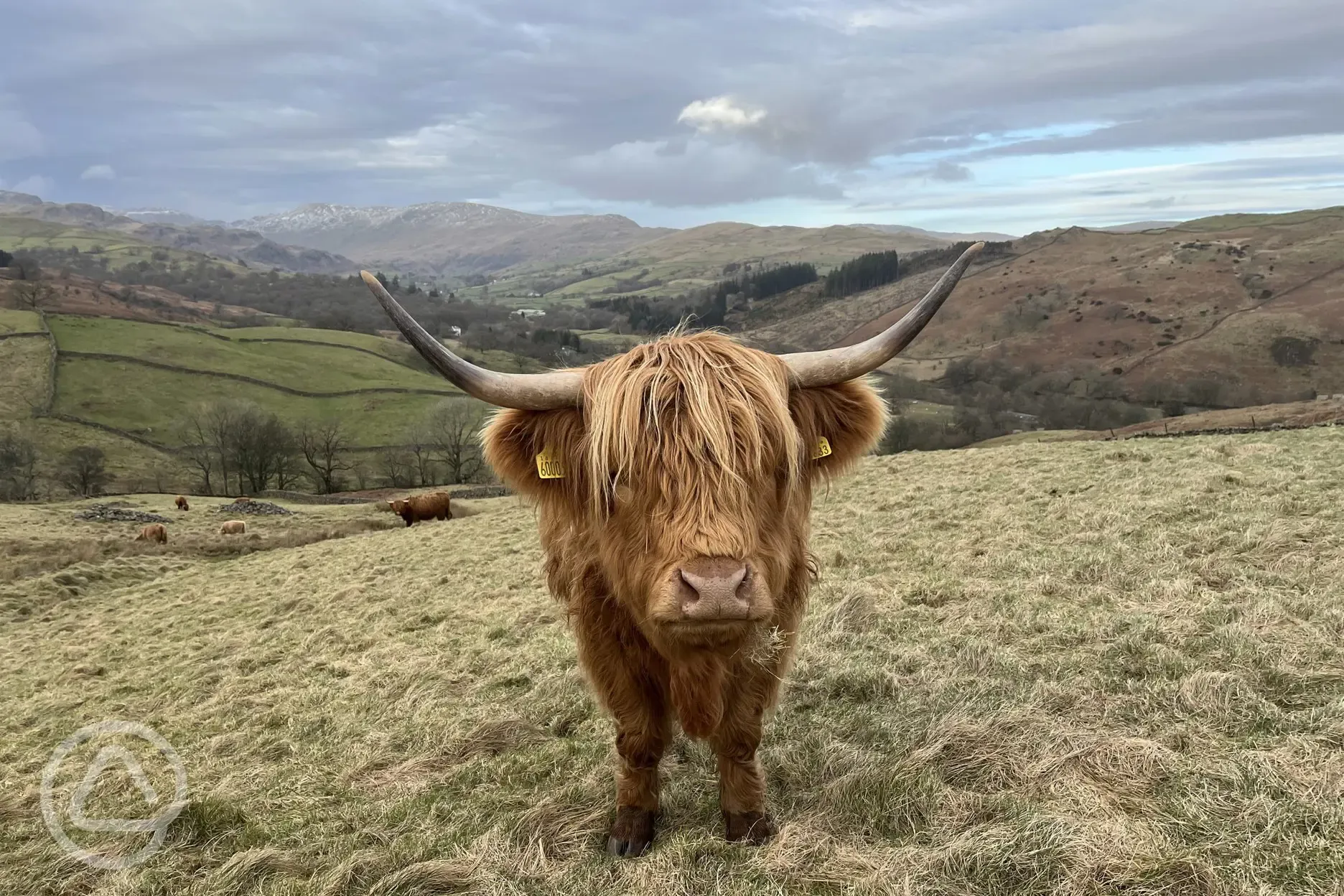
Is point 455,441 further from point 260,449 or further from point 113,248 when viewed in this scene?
point 113,248

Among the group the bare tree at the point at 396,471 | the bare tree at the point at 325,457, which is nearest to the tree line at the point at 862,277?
the bare tree at the point at 396,471

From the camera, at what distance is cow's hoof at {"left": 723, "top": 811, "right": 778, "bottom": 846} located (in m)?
3.22

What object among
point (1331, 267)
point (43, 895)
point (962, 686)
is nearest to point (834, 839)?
point (962, 686)

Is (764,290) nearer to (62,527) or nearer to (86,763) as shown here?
(62,527)

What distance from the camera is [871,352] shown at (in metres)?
3.10

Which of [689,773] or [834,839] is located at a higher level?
[834,839]

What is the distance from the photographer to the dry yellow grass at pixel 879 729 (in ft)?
8.99

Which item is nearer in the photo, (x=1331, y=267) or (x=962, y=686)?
(x=962, y=686)

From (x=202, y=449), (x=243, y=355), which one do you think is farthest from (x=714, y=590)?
(x=243, y=355)

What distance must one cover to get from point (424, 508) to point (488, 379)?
22.8 m

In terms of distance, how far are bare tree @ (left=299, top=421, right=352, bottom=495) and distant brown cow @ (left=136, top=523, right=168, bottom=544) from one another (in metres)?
18.8

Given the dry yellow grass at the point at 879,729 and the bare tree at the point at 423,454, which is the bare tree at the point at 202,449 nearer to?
the bare tree at the point at 423,454

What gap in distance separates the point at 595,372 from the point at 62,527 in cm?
2627

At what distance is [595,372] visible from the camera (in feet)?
10.1
